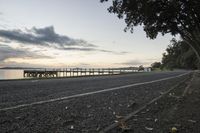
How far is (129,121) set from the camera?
23.7 feet

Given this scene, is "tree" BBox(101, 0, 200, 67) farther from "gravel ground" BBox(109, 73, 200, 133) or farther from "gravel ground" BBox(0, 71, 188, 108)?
"gravel ground" BBox(109, 73, 200, 133)

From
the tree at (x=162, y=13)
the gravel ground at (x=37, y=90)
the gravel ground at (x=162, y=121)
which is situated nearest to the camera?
the gravel ground at (x=162, y=121)

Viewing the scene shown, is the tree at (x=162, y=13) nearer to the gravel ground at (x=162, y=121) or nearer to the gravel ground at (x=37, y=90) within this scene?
the gravel ground at (x=37, y=90)

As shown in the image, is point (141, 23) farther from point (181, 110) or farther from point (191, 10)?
point (181, 110)

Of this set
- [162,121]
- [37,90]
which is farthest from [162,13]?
[162,121]

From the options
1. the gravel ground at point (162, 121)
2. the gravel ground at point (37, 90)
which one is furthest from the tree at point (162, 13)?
the gravel ground at point (162, 121)

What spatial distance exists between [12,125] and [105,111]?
3.20 m

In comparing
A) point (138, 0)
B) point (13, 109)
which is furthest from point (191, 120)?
point (138, 0)

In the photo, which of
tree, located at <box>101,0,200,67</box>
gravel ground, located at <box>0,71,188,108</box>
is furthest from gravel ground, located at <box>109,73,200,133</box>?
tree, located at <box>101,0,200,67</box>

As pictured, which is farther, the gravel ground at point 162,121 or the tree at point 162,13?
the tree at point 162,13

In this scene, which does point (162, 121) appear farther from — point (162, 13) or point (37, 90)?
point (162, 13)

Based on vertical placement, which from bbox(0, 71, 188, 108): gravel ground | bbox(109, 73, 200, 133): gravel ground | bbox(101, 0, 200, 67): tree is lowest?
bbox(109, 73, 200, 133): gravel ground

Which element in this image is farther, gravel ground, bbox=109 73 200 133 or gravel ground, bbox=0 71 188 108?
gravel ground, bbox=0 71 188 108

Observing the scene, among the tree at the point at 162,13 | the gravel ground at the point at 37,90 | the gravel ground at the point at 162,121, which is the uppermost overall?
the tree at the point at 162,13
